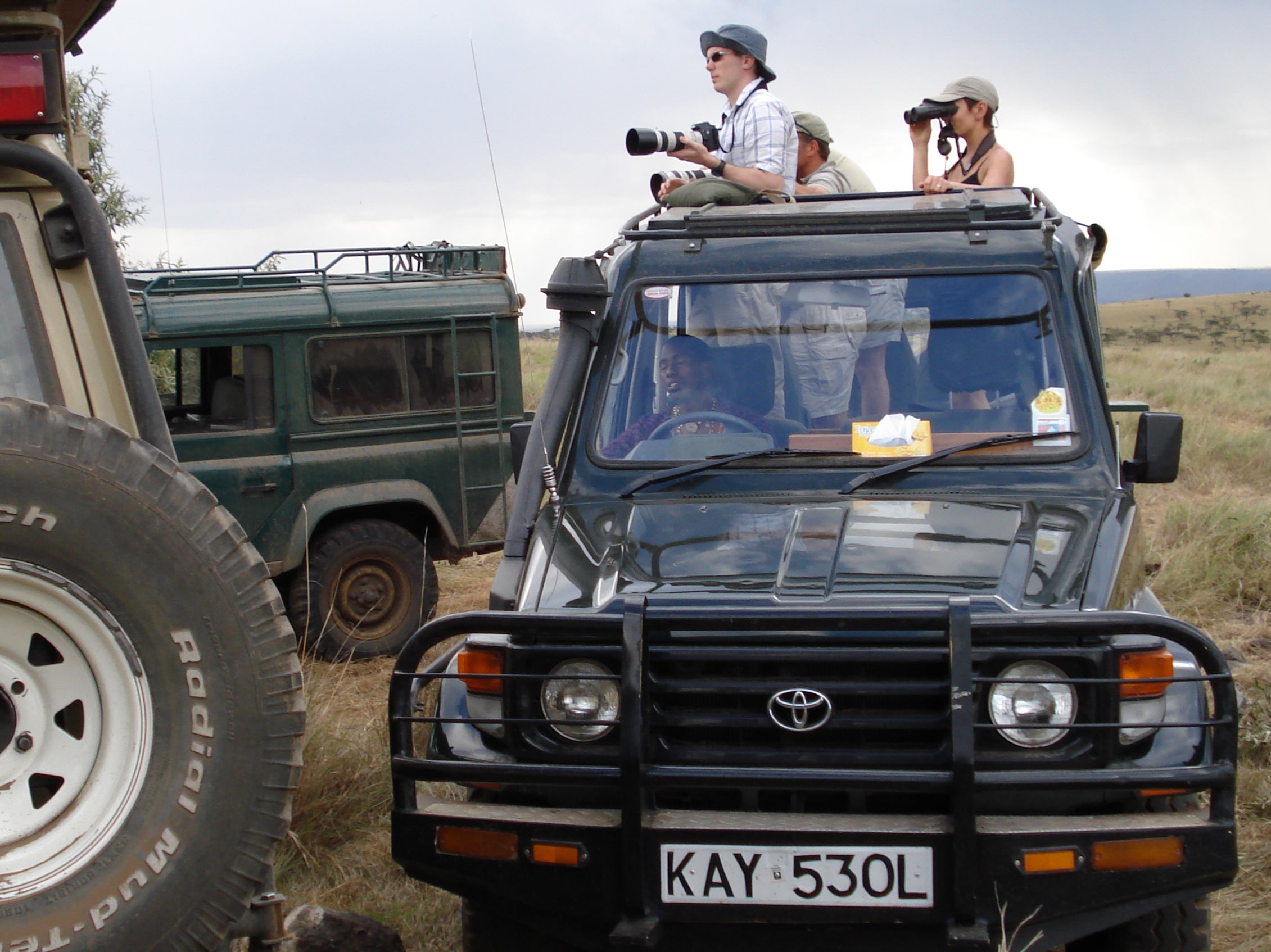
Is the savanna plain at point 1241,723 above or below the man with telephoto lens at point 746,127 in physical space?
below

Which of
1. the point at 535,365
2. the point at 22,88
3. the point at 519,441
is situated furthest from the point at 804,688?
the point at 535,365

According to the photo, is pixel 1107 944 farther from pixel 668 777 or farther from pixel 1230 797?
pixel 668 777

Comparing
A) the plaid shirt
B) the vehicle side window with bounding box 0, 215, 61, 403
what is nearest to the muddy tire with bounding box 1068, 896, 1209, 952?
the vehicle side window with bounding box 0, 215, 61, 403

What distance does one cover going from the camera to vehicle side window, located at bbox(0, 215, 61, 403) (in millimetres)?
2557

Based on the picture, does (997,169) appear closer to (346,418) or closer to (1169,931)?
(1169,931)

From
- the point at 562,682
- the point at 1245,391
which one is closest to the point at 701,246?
the point at 562,682

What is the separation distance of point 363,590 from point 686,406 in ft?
14.3

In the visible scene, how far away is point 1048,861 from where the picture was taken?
2.54 metres

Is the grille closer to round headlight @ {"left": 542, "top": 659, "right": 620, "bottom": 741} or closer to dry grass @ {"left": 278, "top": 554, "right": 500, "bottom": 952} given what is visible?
round headlight @ {"left": 542, "top": 659, "right": 620, "bottom": 741}

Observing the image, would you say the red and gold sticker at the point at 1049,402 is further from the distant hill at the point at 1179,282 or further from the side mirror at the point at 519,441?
the distant hill at the point at 1179,282

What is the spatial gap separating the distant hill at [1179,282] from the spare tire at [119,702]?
155m

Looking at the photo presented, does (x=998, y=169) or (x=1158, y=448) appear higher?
(x=998, y=169)

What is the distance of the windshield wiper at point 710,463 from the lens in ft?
11.8

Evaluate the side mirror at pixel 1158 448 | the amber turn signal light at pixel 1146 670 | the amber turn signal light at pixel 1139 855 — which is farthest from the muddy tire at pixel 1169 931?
the side mirror at pixel 1158 448
